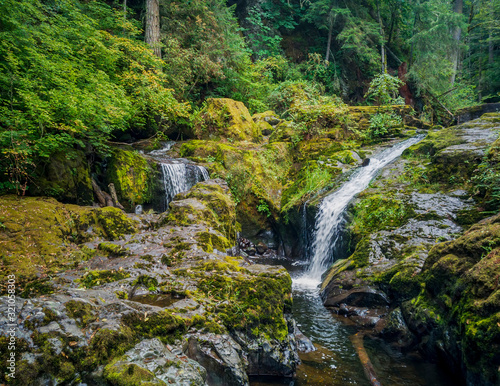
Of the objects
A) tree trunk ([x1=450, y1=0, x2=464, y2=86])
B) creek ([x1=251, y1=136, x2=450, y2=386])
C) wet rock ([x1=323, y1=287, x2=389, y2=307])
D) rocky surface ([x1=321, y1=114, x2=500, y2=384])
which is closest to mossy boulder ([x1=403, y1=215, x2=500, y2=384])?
rocky surface ([x1=321, y1=114, x2=500, y2=384])

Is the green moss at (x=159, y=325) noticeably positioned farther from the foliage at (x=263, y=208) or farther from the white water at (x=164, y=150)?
the white water at (x=164, y=150)

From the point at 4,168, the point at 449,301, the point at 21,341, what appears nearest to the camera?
the point at 21,341

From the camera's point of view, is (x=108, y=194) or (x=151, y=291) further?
(x=108, y=194)

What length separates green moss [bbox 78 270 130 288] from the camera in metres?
4.31

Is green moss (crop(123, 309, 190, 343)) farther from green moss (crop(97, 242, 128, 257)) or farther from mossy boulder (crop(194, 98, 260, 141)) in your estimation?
→ mossy boulder (crop(194, 98, 260, 141))

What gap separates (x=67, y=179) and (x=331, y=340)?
6813 millimetres

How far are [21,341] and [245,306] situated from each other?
2.46 m

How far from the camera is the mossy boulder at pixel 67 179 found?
21.5ft

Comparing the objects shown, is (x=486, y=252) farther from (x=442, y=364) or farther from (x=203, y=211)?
(x=203, y=211)

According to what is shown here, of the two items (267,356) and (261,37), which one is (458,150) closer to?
(267,356)

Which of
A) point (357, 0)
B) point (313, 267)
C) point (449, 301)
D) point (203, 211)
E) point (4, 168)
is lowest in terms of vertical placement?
point (313, 267)

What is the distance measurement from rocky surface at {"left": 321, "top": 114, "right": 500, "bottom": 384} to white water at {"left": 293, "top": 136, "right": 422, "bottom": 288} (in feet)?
2.14

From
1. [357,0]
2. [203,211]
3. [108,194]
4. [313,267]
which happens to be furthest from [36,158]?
[357,0]

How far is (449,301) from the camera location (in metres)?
4.26
